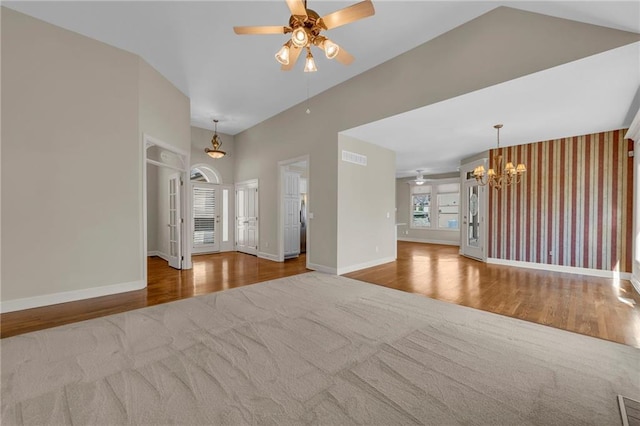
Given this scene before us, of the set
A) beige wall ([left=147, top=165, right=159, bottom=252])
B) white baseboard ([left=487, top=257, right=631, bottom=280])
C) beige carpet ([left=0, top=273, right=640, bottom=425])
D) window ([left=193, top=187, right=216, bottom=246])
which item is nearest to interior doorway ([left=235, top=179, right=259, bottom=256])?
window ([left=193, top=187, right=216, bottom=246])

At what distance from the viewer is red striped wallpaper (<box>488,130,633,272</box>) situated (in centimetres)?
500

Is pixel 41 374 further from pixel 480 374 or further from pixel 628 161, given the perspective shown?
pixel 628 161

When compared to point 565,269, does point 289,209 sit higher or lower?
higher

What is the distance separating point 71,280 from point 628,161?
9.45m

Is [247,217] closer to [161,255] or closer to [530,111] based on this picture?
[161,255]

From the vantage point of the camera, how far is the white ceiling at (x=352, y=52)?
3.05 m

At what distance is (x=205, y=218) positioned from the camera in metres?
7.82

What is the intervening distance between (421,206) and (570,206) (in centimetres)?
594

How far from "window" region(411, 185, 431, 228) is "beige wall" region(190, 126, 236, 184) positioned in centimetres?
772

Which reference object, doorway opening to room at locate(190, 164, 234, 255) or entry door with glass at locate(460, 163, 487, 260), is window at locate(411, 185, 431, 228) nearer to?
entry door with glass at locate(460, 163, 487, 260)

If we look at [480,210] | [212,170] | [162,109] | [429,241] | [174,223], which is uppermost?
[162,109]

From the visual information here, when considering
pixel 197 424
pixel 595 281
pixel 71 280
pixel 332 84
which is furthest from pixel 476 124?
pixel 71 280

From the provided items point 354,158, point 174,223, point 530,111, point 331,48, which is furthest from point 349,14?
point 174,223

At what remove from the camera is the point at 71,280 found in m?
3.68
